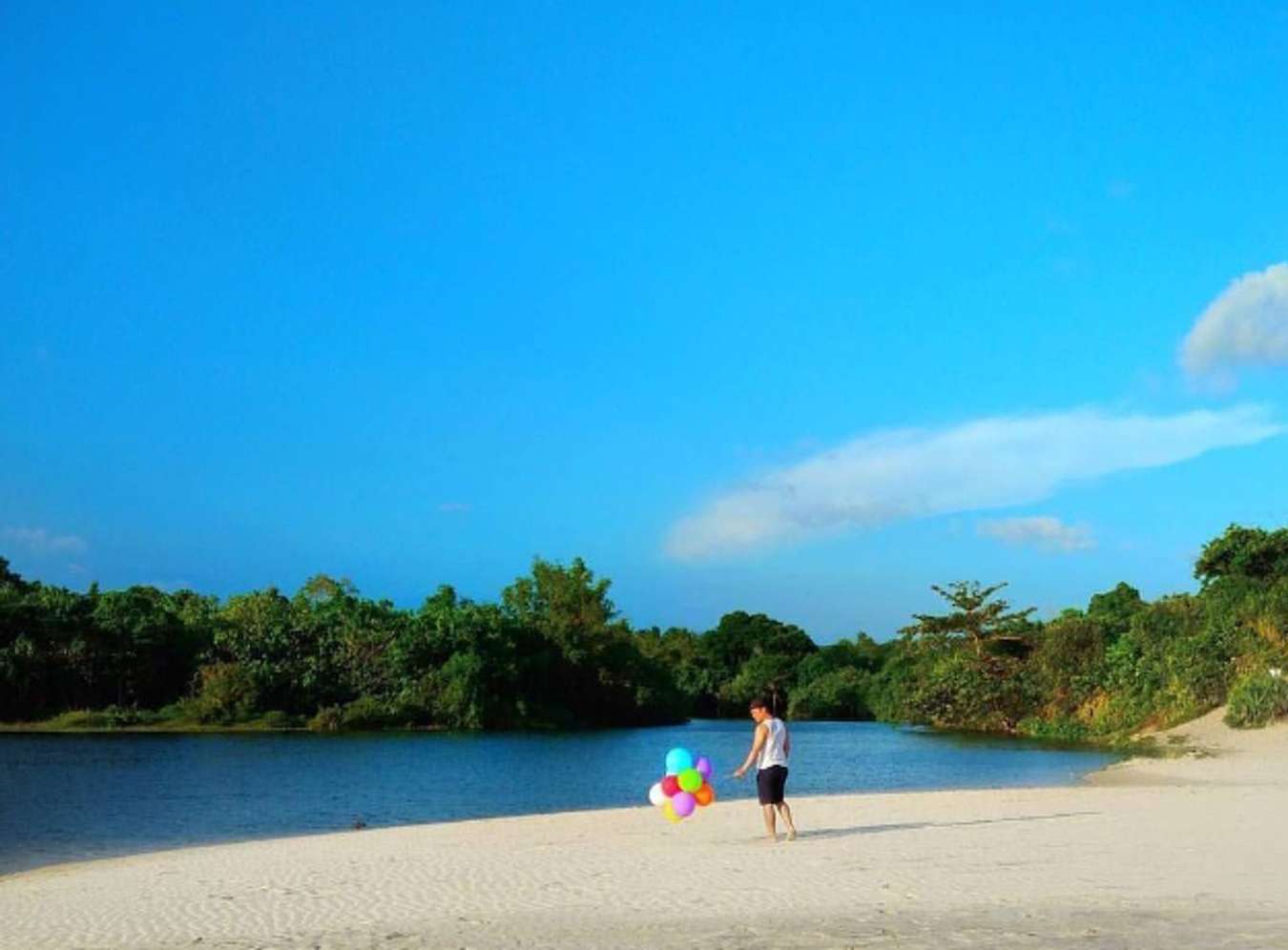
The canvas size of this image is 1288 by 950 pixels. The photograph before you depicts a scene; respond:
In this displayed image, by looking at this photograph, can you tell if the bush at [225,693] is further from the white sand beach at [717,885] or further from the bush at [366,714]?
the white sand beach at [717,885]

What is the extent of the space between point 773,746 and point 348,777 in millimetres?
22774

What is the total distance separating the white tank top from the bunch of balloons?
1003 millimetres

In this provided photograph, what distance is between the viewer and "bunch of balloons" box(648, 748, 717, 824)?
56.7 ft

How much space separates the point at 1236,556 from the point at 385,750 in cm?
4340

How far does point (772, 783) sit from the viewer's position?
16.8 meters

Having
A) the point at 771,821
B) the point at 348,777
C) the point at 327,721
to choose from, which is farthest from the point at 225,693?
the point at 771,821

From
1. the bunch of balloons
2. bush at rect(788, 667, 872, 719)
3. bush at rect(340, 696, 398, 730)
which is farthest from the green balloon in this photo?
bush at rect(788, 667, 872, 719)

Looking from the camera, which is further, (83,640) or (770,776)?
(83,640)

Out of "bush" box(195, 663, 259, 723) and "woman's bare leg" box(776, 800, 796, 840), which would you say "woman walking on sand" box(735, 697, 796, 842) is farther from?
"bush" box(195, 663, 259, 723)

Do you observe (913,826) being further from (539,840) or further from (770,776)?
(539,840)

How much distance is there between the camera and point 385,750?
4906cm

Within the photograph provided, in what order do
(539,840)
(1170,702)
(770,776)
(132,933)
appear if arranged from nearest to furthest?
(132,933) → (770,776) → (539,840) → (1170,702)

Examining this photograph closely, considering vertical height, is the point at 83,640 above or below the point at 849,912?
above

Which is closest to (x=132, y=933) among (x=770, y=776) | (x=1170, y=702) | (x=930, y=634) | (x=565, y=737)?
(x=770, y=776)
